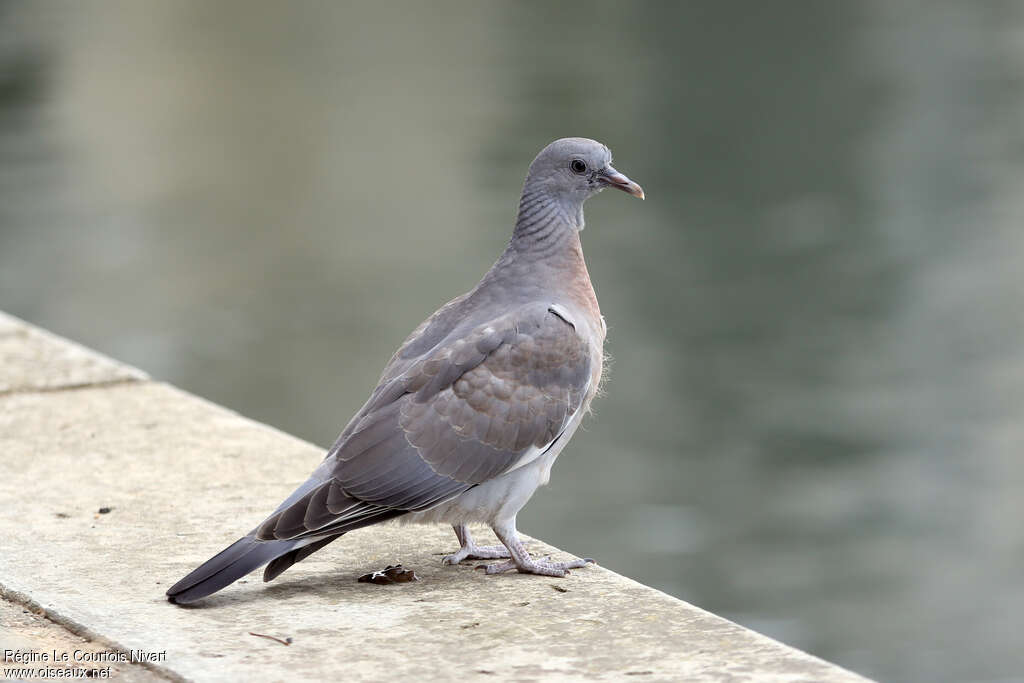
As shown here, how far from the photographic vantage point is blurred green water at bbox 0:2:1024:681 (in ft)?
31.3

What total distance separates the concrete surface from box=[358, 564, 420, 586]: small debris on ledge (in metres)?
0.03

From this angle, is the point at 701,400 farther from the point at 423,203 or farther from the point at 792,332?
the point at 423,203

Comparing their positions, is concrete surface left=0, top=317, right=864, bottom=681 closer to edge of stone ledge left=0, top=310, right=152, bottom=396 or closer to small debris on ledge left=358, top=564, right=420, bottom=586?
small debris on ledge left=358, top=564, right=420, bottom=586

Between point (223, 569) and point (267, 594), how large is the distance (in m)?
0.21

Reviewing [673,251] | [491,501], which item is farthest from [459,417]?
[673,251]

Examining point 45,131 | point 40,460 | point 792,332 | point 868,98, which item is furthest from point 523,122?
point 40,460

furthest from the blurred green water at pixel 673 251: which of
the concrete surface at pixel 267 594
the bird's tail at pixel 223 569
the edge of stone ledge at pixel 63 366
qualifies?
the bird's tail at pixel 223 569

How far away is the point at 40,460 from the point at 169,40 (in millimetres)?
18974

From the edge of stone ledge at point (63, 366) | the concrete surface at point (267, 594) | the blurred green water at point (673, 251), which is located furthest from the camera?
the blurred green water at point (673, 251)

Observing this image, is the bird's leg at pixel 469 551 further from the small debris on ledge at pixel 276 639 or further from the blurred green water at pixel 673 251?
the blurred green water at pixel 673 251

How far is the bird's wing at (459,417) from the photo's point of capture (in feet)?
13.8

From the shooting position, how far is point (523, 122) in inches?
711

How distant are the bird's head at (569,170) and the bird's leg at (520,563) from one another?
A: 3.21 feet

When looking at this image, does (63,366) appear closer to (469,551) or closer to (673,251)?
(469,551)
